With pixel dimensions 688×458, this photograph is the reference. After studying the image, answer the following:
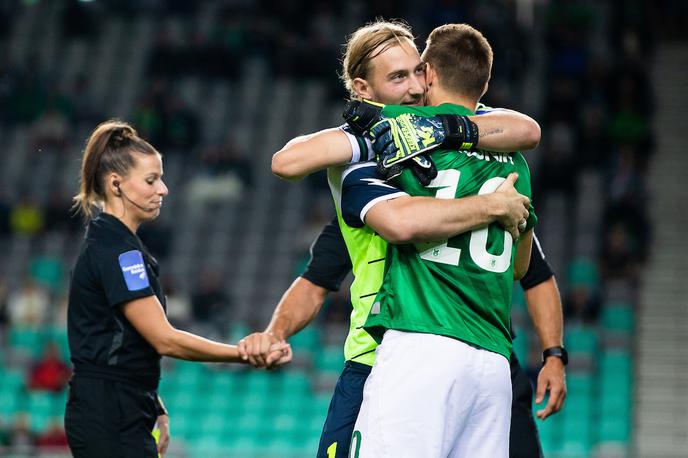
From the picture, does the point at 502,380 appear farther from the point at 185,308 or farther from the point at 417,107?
the point at 185,308

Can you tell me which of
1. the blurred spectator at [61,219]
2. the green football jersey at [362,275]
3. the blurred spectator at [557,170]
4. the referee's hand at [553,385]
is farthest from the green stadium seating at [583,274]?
the green football jersey at [362,275]

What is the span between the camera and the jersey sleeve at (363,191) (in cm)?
372

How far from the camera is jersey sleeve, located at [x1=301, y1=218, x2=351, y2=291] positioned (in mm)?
4621

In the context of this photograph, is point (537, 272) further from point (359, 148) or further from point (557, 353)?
point (359, 148)

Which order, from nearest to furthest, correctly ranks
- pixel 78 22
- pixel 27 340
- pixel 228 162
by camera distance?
1. pixel 27 340
2. pixel 228 162
3. pixel 78 22

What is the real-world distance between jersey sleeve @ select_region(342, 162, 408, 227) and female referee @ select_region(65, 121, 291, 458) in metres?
0.78

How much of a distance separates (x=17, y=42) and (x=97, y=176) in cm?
1422

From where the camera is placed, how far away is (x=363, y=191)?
3.78 m

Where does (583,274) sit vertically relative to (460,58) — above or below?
below

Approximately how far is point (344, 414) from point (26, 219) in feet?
38.3

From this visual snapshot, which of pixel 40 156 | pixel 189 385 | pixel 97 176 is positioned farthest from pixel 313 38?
pixel 97 176

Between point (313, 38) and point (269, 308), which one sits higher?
point (313, 38)

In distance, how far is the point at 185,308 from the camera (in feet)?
43.1

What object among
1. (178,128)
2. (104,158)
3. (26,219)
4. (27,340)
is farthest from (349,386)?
(178,128)
